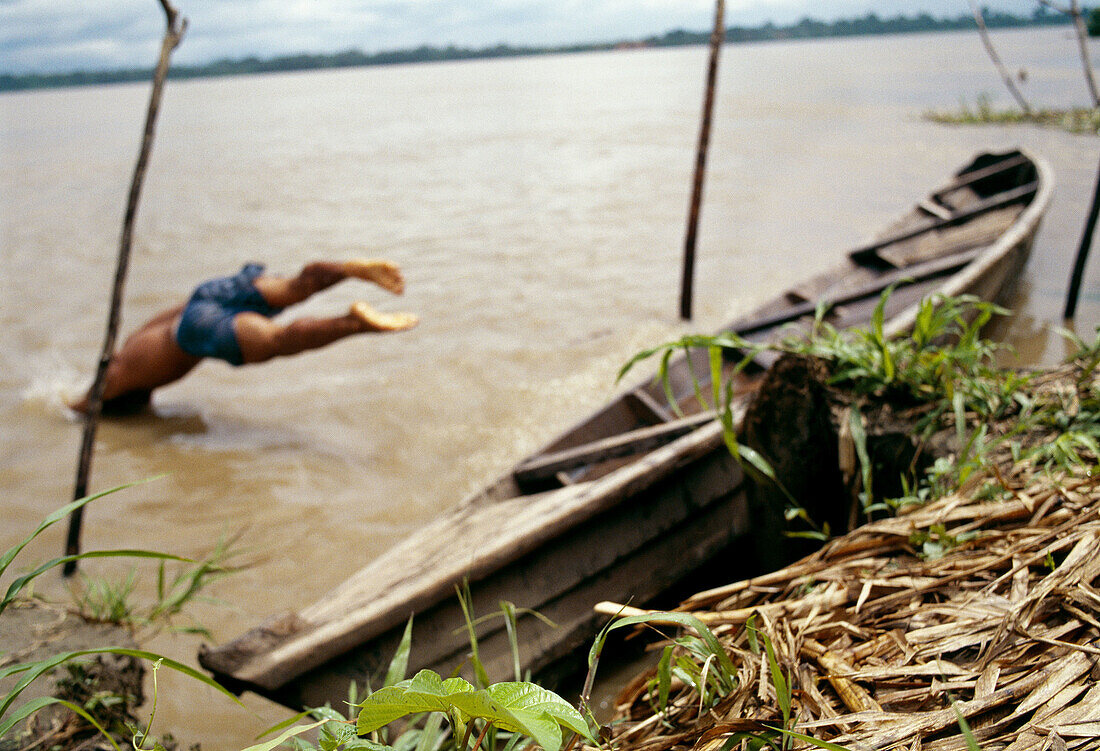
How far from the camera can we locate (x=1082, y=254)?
19.2 feet

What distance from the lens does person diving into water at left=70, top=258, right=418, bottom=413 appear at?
4.14m

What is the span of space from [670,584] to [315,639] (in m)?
1.41

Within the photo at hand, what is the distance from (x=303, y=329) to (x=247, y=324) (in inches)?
18.3

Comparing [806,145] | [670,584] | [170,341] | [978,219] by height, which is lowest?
[670,584]

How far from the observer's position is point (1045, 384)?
2.46 m

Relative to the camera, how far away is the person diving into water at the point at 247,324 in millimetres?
4141

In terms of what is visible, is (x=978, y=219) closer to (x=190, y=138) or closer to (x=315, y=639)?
(x=315, y=639)

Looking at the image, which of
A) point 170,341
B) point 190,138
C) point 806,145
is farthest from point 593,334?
point 190,138

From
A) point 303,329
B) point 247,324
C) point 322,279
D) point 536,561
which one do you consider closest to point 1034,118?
point 322,279

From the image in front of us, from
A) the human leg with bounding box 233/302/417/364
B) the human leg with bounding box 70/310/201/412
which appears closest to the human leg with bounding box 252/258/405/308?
the human leg with bounding box 233/302/417/364

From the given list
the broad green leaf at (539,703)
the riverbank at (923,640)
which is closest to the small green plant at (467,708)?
the broad green leaf at (539,703)

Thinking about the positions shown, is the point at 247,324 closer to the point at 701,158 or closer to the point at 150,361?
the point at 150,361

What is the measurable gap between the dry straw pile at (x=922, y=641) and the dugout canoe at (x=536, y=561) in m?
0.44

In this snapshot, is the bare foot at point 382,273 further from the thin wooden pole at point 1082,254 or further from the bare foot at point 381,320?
the thin wooden pole at point 1082,254
